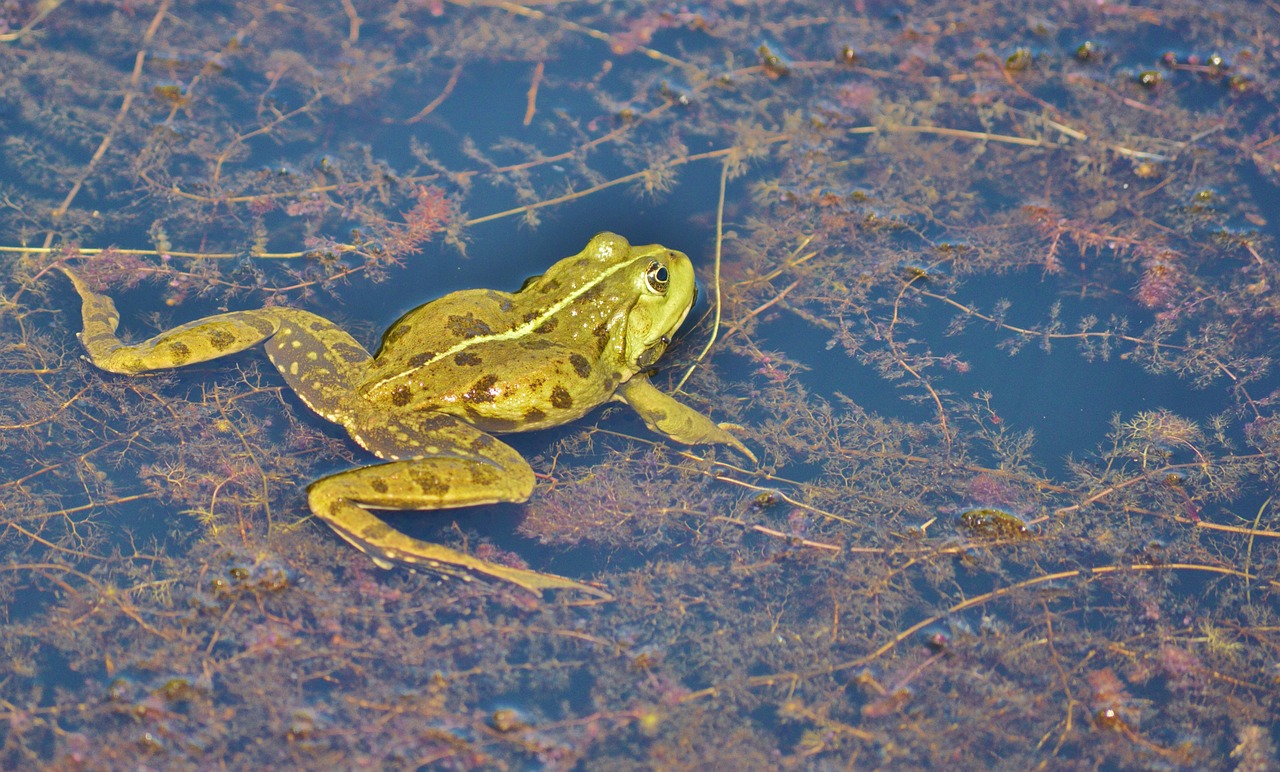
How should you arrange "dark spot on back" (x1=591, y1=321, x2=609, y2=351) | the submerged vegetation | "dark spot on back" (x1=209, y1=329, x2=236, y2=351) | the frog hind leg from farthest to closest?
"dark spot on back" (x1=591, y1=321, x2=609, y2=351) < "dark spot on back" (x1=209, y1=329, x2=236, y2=351) < the frog hind leg < the submerged vegetation

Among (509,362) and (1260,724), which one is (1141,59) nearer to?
(1260,724)

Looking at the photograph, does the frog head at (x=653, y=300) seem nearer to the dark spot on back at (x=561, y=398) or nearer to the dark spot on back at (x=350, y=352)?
the dark spot on back at (x=561, y=398)

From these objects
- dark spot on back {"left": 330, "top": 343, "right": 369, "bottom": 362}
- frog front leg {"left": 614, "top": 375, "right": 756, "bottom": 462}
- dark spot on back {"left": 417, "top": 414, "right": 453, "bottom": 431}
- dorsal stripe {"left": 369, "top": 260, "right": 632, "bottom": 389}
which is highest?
dorsal stripe {"left": 369, "top": 260, "right": 632, "bottom": 389}

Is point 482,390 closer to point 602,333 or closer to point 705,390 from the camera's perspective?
point 602,333

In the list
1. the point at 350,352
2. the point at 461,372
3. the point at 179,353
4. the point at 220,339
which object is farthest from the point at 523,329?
the point at 179,353

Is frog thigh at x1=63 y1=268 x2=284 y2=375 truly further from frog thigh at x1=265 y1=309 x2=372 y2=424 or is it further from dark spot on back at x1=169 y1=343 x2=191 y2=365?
frog thigh at x1=265 y1=309 x2=372 y2=424

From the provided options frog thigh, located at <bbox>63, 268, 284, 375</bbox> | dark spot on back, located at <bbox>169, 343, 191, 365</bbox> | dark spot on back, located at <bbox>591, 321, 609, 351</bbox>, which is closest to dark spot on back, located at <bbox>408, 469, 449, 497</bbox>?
dark spot on back, located at <bbox>591, 321, 609, 351</bbox>

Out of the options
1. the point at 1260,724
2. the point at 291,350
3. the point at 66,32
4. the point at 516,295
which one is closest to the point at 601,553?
the point at 516,295
